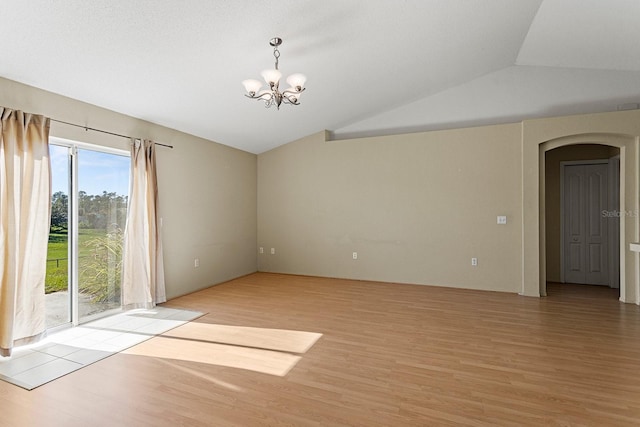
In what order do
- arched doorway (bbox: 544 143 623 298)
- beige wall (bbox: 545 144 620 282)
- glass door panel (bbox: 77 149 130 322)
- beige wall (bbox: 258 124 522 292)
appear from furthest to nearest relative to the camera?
beige wall (bbox: 545 144 620 282) < arched doorway (bbox: 544 143 623 298) < beige wall (bbox: 258 124 522 292) < glass door panel (bbox: 77 149 130 322)

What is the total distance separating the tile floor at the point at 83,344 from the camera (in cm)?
267

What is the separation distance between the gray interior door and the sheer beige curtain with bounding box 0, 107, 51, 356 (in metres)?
7.91

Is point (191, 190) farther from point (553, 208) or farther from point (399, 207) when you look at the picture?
point (553, 208)

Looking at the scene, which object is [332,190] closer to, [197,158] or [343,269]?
[343,269]

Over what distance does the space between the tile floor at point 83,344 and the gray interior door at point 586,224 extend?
656 centimetres

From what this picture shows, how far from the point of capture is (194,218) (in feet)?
18.0

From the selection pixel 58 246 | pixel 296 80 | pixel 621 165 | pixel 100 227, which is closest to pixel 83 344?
pixel 58 246

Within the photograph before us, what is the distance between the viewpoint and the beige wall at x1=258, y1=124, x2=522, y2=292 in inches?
211

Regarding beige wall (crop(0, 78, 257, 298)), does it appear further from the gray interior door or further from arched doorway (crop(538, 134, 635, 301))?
the gray interior door

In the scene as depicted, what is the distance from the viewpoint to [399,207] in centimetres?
600

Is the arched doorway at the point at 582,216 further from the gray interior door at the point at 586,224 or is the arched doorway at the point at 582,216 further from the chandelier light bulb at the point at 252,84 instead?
the chandelier light bulb at the point at 252,84

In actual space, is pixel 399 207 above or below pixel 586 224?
above

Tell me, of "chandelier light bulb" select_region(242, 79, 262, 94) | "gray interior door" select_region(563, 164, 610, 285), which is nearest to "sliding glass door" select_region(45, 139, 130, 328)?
"chandelier light bulb" select_region(242, 79, 262, 94)

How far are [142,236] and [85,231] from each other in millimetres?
669
